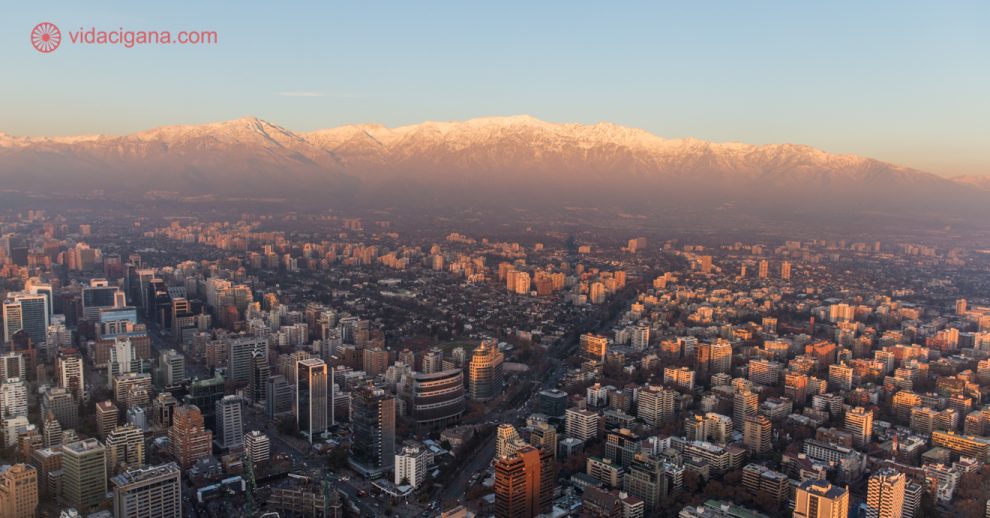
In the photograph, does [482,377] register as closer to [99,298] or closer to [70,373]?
[70,373]

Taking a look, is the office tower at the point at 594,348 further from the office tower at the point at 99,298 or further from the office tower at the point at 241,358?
the office tower at the point at 99,298


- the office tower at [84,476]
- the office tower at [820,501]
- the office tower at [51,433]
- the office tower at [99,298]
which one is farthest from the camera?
the office tower at [99,298]

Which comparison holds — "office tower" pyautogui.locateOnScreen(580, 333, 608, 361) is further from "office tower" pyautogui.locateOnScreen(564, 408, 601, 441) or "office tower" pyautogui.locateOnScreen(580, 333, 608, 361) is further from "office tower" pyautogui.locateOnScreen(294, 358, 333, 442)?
"office tower" pyautogui.locateOnScreen(294, 358, 333, 442)

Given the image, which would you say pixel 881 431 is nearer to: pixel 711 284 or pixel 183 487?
pixel 183 487

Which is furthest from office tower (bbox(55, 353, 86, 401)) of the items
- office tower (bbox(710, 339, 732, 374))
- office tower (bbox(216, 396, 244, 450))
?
office tower (bbox(710, 339, 732, 374))

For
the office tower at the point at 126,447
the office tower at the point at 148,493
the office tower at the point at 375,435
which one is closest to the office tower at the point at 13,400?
the office tower at the point at 126,447
